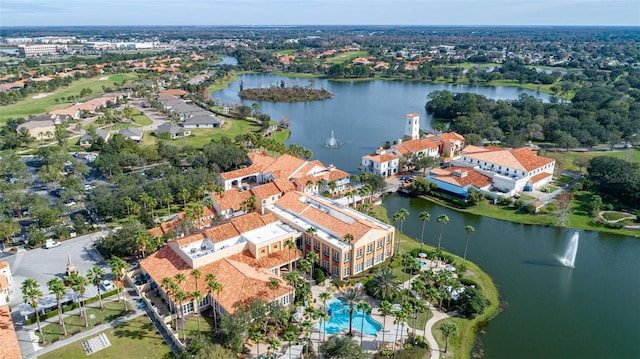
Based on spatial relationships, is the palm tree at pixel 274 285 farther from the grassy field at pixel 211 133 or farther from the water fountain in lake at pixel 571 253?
the grassy field at pixel 211 133

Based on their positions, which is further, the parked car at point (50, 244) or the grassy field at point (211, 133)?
the grassy field at point (211, 133)

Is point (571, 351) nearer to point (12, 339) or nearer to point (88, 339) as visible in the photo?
point (88, 339)

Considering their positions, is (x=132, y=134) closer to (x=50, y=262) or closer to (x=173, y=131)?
(x=173, y=131)

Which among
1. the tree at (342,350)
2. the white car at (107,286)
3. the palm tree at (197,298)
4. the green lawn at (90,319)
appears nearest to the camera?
the tree at (342,350)

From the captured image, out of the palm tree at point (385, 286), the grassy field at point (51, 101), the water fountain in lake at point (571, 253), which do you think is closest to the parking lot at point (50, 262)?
the palm tree at point (385, 286)

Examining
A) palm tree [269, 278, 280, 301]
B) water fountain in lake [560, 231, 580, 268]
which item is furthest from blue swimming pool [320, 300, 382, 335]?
water fountain in lake [560, 231, 580, 268]

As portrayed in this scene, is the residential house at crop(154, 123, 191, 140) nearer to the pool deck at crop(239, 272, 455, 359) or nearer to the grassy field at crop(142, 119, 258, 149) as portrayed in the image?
the grassy field at crop(142, 119, 258, 149)

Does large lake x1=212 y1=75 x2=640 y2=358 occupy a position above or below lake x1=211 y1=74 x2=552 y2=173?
below
